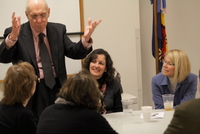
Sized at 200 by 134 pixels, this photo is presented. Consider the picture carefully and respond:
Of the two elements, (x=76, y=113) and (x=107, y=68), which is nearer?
(x=76, y=113)

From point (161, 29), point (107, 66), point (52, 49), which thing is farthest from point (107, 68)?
point (161, 29)

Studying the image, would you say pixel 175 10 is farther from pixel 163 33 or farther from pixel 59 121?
pixel 59 121

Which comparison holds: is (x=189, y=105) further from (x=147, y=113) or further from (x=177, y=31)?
(x=177, y=31)

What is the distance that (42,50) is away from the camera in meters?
2.68

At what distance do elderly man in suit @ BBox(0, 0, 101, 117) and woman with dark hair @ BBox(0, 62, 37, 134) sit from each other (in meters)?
0.56

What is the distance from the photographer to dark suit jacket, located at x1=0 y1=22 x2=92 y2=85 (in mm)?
2652

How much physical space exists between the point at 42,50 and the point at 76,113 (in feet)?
3.66

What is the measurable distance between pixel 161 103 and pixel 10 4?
2.32m

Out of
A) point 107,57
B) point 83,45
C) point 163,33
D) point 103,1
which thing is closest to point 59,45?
point 83,45

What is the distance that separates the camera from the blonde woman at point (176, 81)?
10.2 ft

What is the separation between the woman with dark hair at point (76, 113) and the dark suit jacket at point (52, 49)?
92cm

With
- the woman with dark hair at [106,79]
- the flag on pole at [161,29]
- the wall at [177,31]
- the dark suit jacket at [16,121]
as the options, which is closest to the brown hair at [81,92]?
the dark suit jacket at [16,121]

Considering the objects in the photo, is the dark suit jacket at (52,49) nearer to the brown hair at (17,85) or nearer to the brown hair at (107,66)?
the brown hair at (107,66)

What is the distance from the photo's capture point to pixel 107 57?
3.16 metres
